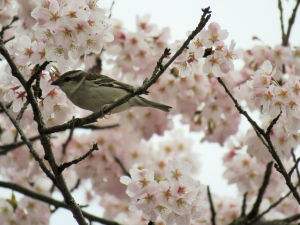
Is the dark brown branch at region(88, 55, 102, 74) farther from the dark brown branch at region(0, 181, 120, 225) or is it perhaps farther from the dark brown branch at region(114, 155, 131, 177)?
the dark brown branch at region(0, 181, 120, 225)

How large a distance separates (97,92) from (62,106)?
0.64 metres

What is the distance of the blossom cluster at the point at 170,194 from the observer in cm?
224

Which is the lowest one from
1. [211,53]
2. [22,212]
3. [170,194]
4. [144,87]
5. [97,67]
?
[170,194]

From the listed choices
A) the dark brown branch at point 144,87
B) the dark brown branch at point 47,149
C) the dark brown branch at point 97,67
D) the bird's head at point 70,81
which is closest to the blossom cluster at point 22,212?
the bird's head at point 70,81

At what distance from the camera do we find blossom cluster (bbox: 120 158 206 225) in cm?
224

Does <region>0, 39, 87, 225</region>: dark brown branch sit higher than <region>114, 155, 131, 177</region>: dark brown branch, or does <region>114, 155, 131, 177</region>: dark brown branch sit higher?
<region>114, 155, 131, 177</region>: dark brown branch

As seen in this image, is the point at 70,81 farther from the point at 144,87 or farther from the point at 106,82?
the point at 144,87

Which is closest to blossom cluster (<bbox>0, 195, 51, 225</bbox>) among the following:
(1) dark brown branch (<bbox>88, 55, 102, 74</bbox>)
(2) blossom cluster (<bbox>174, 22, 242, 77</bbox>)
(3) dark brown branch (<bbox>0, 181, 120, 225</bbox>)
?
(3) dark brown branch (<bbox>0, 181, 120, 225</bbox>)

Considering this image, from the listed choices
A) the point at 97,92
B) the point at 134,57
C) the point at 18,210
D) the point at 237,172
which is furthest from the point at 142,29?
the point at 18,210

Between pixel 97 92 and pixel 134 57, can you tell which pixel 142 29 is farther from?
pixel 97 92

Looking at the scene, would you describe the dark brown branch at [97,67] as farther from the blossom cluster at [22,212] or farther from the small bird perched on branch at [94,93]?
the blossom cluster at [22,212]

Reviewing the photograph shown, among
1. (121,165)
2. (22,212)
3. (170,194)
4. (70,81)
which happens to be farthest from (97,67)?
(170,194)

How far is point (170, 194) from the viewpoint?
2.27 meters

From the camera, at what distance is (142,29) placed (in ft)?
15.3
